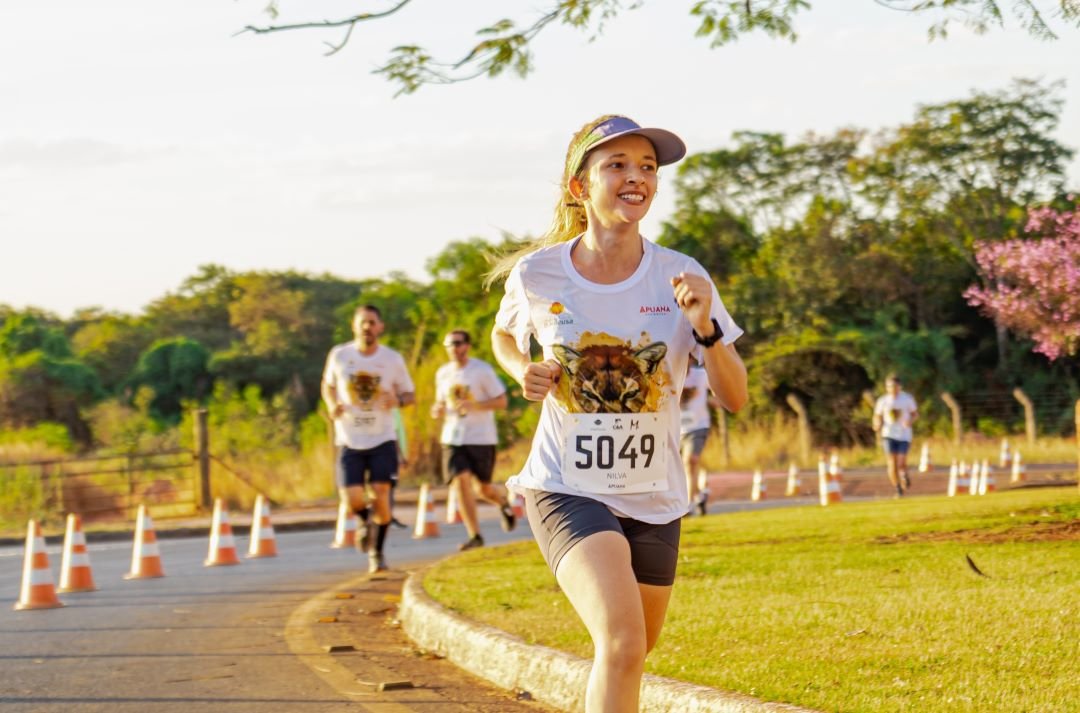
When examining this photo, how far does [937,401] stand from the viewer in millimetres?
40406

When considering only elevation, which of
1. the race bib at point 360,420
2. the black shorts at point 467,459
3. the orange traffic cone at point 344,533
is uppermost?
the race bib at point 360,420

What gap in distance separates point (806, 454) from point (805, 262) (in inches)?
433

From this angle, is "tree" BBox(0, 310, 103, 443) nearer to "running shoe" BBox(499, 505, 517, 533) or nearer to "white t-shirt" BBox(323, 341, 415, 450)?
"running shoe" BBox(499, 505, 517, 533)

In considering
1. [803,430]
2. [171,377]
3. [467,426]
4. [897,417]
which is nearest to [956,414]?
[803,430]

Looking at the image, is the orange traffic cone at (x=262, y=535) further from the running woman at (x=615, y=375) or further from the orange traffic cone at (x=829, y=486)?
the running woman at (x=615, y=375)

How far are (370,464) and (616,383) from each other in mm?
8287

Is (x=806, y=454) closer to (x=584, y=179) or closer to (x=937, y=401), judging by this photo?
(x=937, y=401)

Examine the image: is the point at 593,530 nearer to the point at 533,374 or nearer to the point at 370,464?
the point at 533,374

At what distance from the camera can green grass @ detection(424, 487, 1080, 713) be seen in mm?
6070

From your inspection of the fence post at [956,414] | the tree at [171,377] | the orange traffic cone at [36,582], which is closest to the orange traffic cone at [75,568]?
the orange traffic cone at [36,582]

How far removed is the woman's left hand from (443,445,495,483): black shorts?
10.2 m

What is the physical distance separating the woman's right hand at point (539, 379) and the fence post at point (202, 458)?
19.7 meters

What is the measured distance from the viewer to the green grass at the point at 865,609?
6070mm

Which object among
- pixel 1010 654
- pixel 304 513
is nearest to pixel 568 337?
pixel 1010 654
